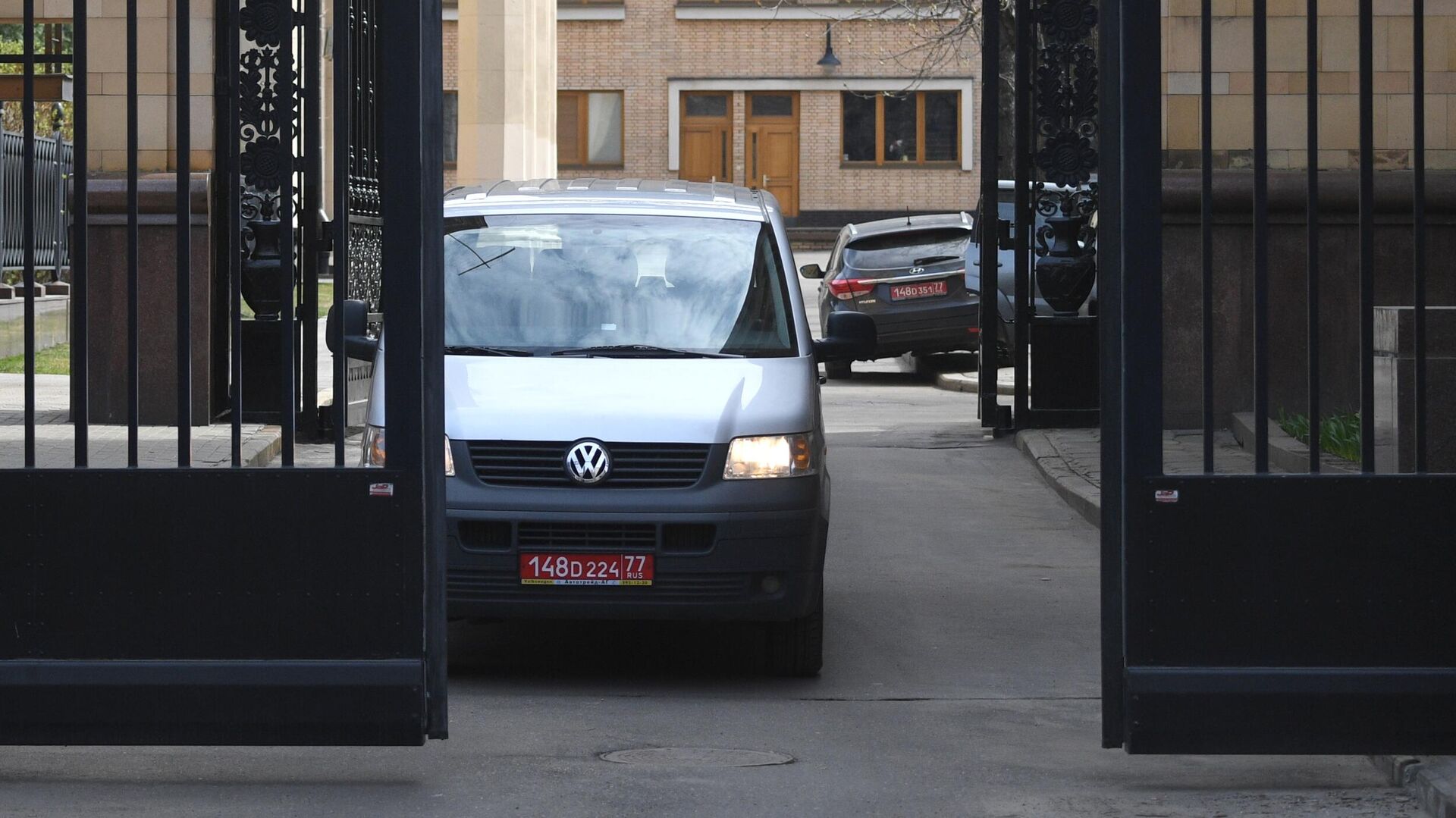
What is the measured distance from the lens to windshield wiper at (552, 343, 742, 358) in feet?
26.1

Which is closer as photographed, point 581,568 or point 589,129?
point 581,568

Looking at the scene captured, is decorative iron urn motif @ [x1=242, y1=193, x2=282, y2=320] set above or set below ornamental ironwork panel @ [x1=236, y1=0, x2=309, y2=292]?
below

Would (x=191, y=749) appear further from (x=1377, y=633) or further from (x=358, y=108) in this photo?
(x=358, y=108)

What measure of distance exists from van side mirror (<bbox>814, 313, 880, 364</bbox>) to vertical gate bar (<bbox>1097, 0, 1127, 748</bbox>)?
2771 millimetres

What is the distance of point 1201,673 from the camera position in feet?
19.0

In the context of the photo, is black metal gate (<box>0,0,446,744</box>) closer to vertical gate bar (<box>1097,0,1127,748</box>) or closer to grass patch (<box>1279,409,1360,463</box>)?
vertical gate bar (<box>1097,0,1127,748</box>)

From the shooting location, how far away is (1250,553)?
5.77m

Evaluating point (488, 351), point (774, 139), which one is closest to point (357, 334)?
point (488, 351)

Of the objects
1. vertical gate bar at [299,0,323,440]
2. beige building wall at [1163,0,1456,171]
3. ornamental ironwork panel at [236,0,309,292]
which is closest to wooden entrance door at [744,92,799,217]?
ornamental ironwork panel at [236,0,309,292]

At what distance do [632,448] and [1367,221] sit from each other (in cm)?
276

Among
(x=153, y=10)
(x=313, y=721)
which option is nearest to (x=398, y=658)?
(x=313, y=721)

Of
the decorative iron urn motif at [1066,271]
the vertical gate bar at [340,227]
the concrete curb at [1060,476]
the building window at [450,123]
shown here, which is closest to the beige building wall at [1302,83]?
the decorative iron urn motif at [1066,271]

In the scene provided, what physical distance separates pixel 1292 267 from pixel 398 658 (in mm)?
9900

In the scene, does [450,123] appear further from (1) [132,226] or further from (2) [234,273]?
(1) [132,226]
